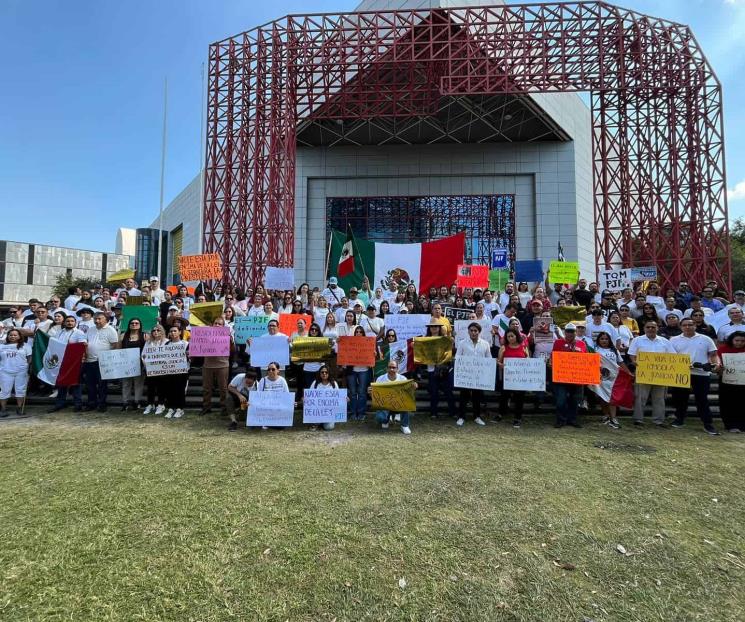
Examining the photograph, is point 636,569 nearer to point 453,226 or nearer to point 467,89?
point 467,89

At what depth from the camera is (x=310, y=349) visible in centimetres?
823

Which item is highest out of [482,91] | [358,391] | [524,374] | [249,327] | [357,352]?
[482,91]

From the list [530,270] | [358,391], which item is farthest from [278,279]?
[530,270]

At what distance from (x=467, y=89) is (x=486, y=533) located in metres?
18.1

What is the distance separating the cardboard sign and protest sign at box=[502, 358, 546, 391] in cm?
583

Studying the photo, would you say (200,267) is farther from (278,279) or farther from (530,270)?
(530,270)

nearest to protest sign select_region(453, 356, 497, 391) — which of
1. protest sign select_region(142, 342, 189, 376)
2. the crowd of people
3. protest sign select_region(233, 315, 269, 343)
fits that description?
the crowd of people

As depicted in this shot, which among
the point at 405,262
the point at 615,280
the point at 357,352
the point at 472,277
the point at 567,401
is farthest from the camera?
the point at 405,262

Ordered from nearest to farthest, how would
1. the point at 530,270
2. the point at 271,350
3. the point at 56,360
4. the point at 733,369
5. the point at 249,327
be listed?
the point at 733,369
the point at 271,350
the point at 56,360
the point at 249,327
the point at 530,270

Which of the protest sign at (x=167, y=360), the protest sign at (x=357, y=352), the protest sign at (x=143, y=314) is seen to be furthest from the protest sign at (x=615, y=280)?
the protest sign at (x=143, y=314)

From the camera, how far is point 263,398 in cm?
727

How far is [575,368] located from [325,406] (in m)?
4.42

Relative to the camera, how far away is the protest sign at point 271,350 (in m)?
8.23

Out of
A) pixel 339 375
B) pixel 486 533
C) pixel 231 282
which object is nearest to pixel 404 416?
pixel 339 375
